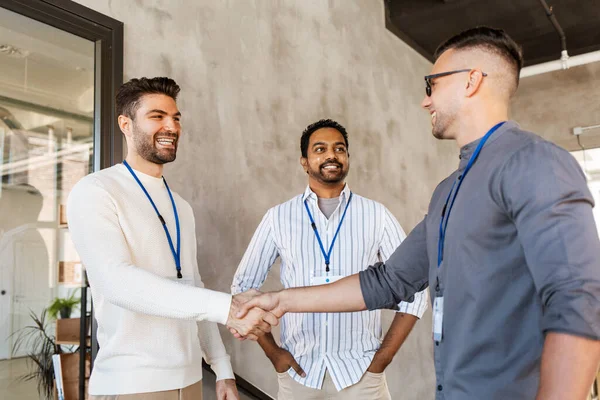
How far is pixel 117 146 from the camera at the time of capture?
2.42 m

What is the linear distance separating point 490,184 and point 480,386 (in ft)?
1.47

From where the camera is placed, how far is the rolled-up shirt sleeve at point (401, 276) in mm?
1668

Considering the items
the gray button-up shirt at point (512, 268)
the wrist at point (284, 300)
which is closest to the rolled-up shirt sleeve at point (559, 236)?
the gray button-up shirt at point (512, 268)

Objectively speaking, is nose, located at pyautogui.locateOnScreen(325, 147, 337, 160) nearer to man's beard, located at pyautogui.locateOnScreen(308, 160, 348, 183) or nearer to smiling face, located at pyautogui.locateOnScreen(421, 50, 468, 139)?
man's beard, located at pyautogui.locateOnScreen(308, 160, 348, 183)

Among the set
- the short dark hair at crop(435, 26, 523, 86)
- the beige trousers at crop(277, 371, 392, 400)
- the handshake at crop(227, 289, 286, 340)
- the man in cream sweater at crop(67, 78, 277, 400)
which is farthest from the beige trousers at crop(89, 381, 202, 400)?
the short dark hair at crop(435, 26, 523, 86)

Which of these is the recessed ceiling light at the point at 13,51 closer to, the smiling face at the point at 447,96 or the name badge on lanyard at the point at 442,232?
the smiling face at the point at 447,96

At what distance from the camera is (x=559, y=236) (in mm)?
1029

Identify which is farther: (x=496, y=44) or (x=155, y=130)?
(x=155, y=130)

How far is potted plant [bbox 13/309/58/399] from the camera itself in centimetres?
226

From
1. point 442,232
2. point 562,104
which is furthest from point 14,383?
point 562,104

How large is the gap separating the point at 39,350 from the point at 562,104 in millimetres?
7023

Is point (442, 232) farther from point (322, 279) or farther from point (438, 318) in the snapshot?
point (322, 279)

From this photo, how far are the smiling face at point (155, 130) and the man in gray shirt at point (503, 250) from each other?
104 cm

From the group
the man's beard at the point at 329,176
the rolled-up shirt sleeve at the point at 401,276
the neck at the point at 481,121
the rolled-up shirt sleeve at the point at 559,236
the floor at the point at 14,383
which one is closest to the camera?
the rolled-up shirt sleeve at the point at 559,236
